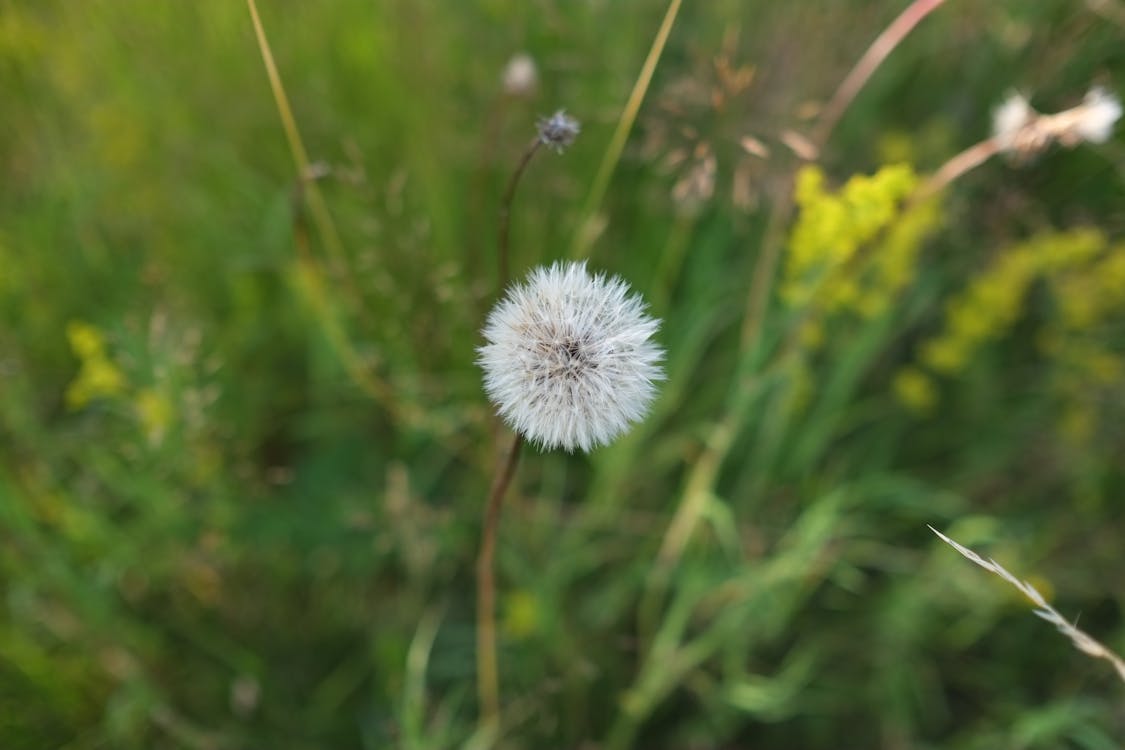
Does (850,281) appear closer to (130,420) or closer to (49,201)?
(130,420)

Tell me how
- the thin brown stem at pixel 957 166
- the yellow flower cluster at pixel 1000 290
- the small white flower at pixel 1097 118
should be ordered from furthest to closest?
the yellow flower cluster at pixel 1000 290
the thin brown stem at pixel 957 166
the small white flower at pixel 1097 118

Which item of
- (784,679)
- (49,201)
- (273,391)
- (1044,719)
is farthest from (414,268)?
(1044,719)

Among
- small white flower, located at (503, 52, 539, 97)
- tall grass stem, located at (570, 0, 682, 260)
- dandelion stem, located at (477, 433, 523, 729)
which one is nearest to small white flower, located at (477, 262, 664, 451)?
dandelion stem, located at (477, 433, 523, 729)

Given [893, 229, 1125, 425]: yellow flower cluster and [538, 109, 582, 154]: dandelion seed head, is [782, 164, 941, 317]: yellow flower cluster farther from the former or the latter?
[538, 109, 582, 154]: dandelion seed head

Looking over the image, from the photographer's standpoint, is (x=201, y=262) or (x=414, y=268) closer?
(x=414, y=268)

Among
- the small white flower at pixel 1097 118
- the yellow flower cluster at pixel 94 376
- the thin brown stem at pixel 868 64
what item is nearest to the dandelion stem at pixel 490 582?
the yellow flower cluster at pixel 94 376

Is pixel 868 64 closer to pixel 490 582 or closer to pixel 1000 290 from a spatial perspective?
pixel 1000 290

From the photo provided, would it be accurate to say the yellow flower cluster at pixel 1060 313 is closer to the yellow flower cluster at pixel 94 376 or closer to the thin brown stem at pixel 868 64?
the thin brown stem at pixel 868 64
